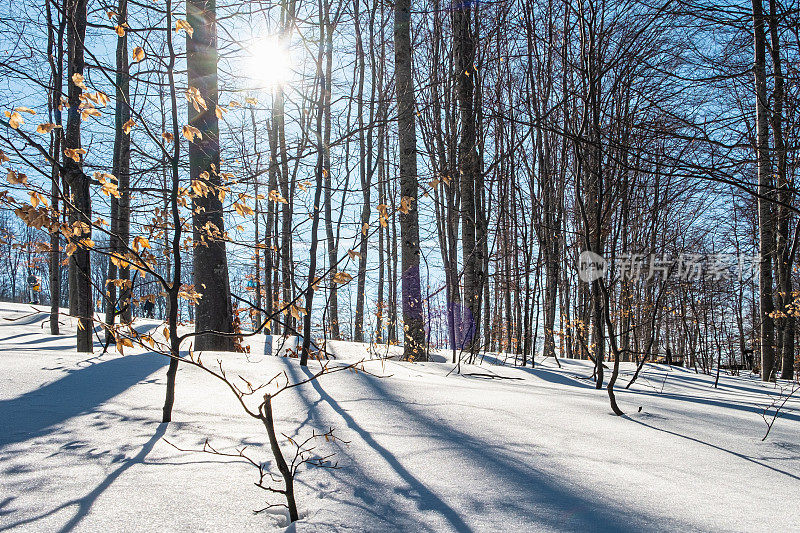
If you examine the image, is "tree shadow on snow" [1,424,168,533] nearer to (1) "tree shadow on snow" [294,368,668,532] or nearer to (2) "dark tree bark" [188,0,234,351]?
(1) "tree shadow on snow" [294,368,668,532]

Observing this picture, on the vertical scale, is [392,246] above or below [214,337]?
above

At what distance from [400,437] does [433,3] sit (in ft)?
22.0

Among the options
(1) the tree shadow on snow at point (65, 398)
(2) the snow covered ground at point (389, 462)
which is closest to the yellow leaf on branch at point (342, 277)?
(2) the snow covered ground at point (389, 462)

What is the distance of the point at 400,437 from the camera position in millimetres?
1675

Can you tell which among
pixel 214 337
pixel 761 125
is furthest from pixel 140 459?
pixel 761 125

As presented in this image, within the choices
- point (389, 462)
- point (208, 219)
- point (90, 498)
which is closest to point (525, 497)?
point (389, 462)

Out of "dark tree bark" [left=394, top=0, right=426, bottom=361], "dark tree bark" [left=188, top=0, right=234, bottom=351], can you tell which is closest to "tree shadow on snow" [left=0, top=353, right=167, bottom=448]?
"dark tree bark" [left=188, top=0, right=234, bottom=351]

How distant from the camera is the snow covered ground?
109cm

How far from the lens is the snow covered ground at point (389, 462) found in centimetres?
109

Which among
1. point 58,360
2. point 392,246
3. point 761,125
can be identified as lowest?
point 58,360

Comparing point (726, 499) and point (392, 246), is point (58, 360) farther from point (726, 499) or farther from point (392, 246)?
point (392, 246)

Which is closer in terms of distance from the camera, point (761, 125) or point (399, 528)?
point (399, 528)

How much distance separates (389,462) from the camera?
1438 mm

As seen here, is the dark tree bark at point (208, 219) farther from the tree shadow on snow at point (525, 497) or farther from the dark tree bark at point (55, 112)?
the tree shadow on snow at point (525, 497)
